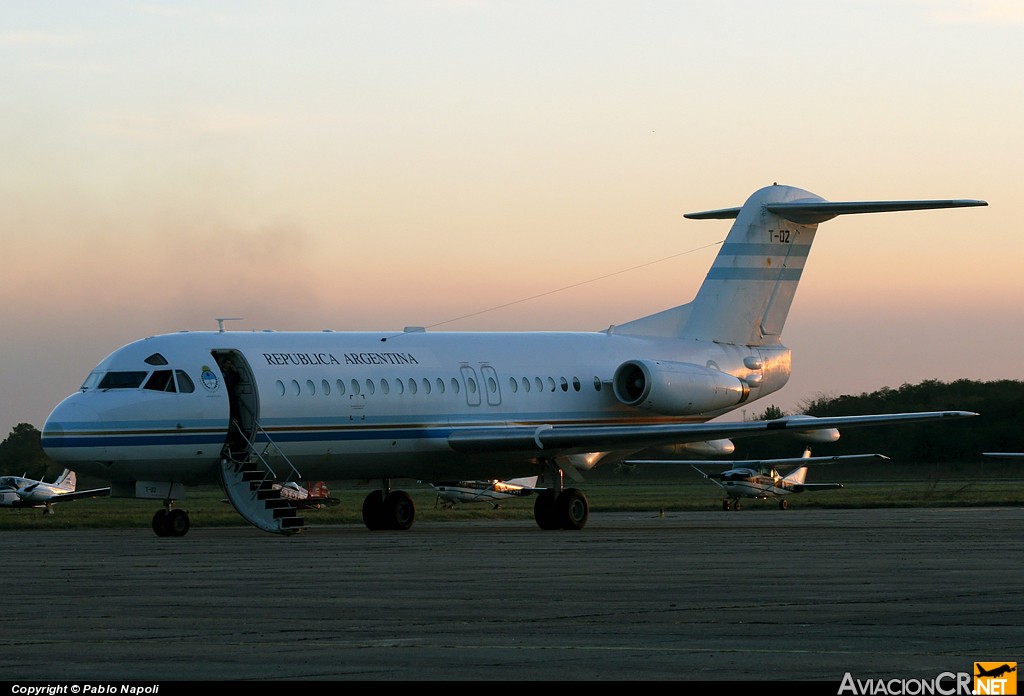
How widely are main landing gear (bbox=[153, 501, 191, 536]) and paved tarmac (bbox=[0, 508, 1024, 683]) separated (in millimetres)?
2143

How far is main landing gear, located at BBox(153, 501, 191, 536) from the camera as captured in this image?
29.5 m

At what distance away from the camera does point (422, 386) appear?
107ft

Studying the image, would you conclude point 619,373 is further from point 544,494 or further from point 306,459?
point 306,459

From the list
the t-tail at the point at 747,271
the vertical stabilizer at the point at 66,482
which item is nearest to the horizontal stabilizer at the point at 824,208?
the t-tail at the point at 747,271

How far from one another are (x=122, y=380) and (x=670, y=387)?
457 inches

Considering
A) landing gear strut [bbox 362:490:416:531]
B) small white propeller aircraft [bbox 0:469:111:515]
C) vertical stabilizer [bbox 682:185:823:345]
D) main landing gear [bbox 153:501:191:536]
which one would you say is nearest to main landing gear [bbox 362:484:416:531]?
landing gear strut [bbox 362:490:416:531]

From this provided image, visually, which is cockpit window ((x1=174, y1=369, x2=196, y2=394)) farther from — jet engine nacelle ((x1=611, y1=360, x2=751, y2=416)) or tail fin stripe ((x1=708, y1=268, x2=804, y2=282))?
tail fin stripe ((x1=708, y1=268, x2=804, y2=282))

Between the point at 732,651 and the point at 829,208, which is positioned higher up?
the point at 829,208

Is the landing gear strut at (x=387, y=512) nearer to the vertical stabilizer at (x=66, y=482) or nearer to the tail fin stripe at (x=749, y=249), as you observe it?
the tail fin stripe at (x=749, y=249)

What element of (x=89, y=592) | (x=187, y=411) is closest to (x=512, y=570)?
(x=89, y=592)

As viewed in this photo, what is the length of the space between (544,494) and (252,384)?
6.71 metres

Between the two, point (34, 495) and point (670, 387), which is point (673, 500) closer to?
point (34, 495)

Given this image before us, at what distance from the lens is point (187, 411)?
29.1 m

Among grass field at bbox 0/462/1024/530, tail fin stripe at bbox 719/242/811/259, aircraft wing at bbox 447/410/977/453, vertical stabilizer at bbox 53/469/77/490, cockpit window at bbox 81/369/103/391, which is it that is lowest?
vertical stabilizer at bbox 53/469/77/490
